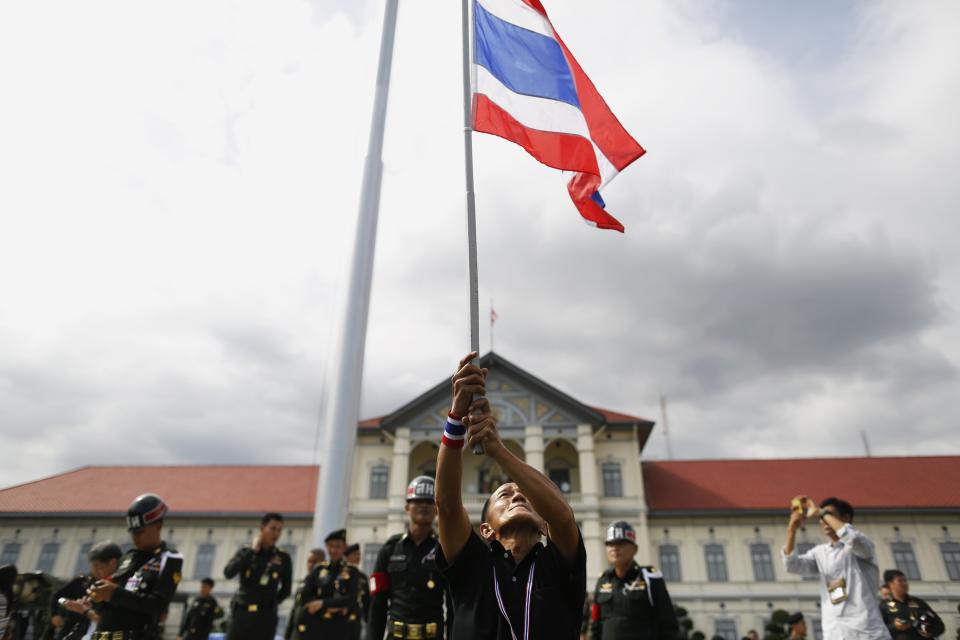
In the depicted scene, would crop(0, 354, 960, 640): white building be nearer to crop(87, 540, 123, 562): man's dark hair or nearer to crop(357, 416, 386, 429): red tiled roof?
crop(357, 416, 386, 429): red tiled roof

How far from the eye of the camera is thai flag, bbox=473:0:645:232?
4422 millimetres

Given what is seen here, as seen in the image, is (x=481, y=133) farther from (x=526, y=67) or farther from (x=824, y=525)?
(x=824, y=525)

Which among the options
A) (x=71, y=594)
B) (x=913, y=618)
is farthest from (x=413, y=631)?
(x=913, y=618)

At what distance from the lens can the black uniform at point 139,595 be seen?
4223 millimetres

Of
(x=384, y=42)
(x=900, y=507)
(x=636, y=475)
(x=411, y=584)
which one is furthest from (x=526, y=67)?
(x=900, y=507)

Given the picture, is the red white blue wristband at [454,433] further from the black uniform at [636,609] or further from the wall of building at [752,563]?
the wall of building at [752,563]

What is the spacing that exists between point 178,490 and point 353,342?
2842 centimetres

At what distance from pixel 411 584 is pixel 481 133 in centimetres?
394

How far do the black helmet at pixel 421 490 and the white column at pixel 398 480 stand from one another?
24.2 meters

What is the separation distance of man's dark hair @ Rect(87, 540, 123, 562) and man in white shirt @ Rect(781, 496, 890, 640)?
6.88m

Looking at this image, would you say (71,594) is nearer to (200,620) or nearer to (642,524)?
(200,620)

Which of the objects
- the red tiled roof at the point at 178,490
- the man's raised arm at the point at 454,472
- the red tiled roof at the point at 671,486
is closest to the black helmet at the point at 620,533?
the man's raised arm at the point at 454,472

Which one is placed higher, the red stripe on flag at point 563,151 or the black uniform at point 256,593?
the red stripe on flag at point 563,151

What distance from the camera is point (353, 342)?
1101 cm
